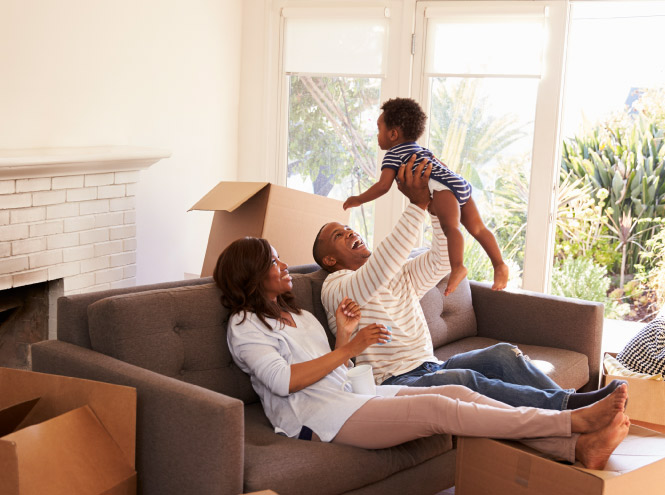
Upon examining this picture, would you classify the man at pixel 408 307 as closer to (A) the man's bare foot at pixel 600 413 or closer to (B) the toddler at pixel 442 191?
(B) the toddler at pixel 442 191

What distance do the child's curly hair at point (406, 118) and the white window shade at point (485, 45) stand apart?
6.29 feet

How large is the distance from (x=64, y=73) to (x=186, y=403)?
7.40ft

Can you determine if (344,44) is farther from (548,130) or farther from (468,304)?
(468,304)

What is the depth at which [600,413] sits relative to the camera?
6.74 ft

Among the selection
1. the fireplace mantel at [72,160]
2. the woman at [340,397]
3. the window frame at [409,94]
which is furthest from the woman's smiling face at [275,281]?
the window frame at [409,94]

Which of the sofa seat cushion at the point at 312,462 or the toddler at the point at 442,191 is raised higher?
the toddler at the point at 442,191

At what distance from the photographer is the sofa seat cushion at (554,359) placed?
10.2 ft

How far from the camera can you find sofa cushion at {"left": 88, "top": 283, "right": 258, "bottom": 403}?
2.26 meters

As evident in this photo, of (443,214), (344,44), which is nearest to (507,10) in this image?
(344,44)

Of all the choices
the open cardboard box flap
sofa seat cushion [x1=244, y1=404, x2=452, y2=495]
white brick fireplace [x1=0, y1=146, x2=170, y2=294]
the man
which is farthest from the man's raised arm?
white brick fireplace [x1=0, y1=146, x2=170, y2=294]

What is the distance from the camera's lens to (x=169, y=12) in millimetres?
4336

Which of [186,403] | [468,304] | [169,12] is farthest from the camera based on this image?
[169,12]

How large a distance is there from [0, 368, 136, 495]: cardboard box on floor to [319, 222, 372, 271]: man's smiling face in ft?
3.38

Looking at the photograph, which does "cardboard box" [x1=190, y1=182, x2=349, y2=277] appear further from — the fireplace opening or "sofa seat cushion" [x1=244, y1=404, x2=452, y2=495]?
"sofa seat cushion" [x1=244, y1=404, x2=452, y2=495]
